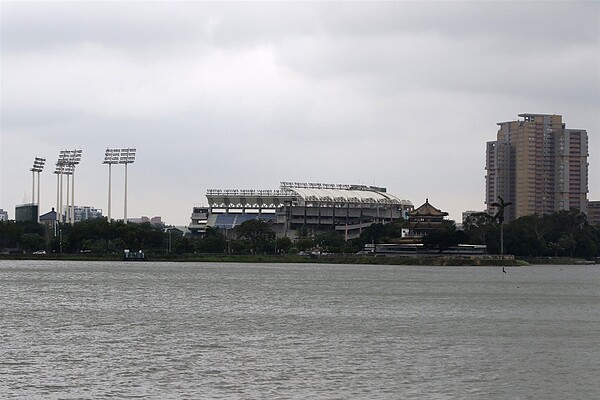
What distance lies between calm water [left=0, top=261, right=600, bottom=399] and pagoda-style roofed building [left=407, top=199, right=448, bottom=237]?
108 meters

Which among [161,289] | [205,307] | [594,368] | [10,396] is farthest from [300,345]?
[161,289]

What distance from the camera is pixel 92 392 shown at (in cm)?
3403

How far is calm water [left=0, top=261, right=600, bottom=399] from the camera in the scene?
35.5 meters

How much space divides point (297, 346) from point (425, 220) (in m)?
150

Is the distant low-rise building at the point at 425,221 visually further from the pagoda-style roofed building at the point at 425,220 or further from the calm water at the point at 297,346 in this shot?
the calm water at the point at 297,346

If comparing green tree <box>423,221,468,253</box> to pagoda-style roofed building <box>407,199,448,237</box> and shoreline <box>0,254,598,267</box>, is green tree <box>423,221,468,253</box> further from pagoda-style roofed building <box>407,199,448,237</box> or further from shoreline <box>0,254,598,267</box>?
pagoda-style roofed building <box>407,199,448,237</box>

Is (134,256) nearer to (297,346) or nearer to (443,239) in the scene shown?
(443,239)

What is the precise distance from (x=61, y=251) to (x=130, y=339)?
150 m

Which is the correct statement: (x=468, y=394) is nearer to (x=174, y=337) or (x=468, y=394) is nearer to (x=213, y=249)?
(x=174, y=337)

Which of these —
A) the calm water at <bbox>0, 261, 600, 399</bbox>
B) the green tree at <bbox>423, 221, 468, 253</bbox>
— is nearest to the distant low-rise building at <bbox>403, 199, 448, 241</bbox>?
the green tree at <bbox>423, 221, 468, 253</bbox>

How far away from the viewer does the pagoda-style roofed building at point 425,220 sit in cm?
19225

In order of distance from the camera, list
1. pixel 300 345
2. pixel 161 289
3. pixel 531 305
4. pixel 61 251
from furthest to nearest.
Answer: pixel 61 251 < pixel 161 289 < pixel 531 305 < pixel 300 345

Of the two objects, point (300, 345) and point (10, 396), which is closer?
point (10, 396)

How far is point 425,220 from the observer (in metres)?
195
